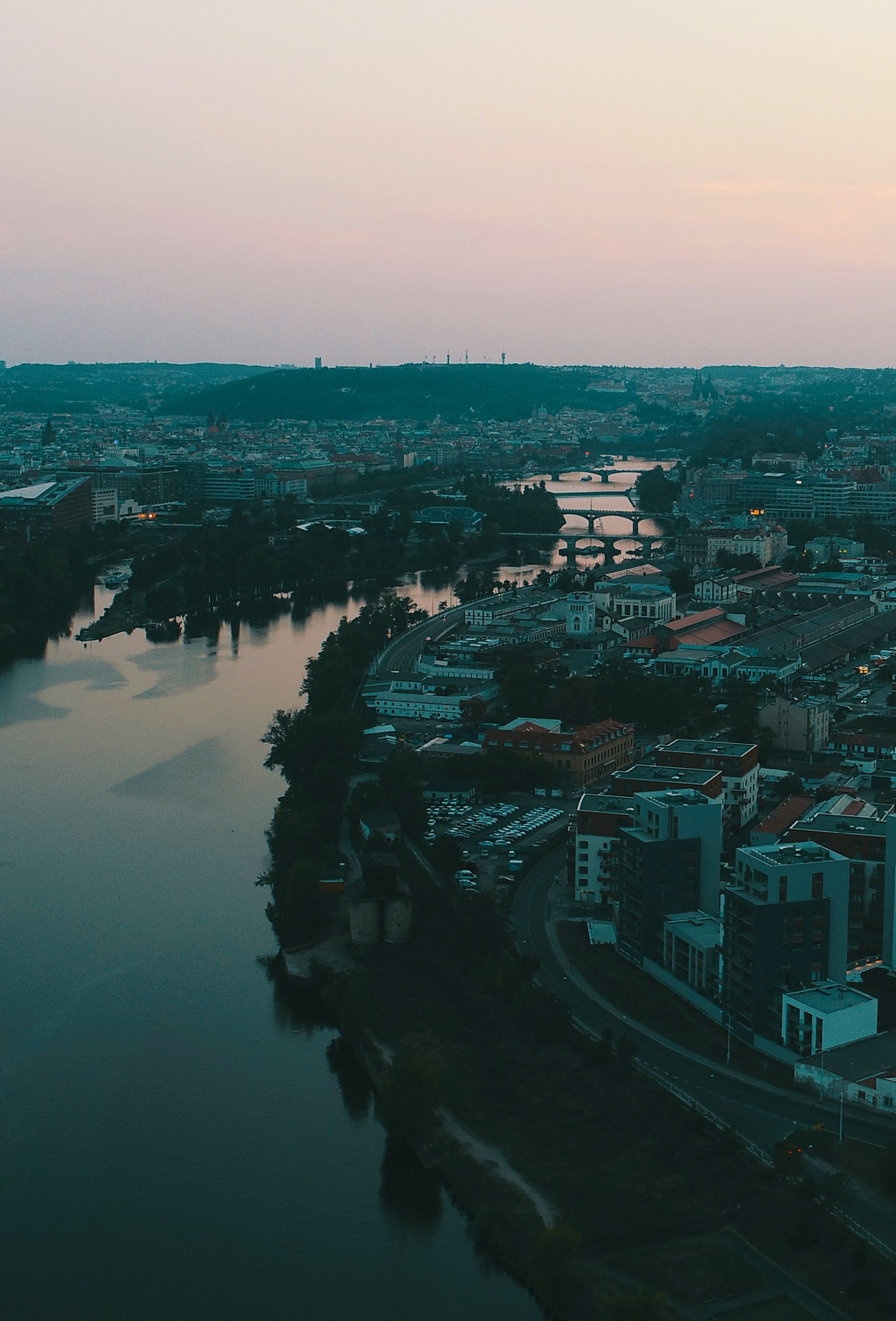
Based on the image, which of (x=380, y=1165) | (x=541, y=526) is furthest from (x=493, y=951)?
(x=541, y=526)

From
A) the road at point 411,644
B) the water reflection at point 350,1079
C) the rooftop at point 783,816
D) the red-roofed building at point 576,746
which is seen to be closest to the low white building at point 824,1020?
the water reflection at point 350,1079

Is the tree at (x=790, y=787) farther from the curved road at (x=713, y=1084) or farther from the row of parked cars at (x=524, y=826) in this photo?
the curved road at (x=713, y=1084)

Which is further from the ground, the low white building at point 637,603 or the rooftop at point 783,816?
the rooftop at point 783,816

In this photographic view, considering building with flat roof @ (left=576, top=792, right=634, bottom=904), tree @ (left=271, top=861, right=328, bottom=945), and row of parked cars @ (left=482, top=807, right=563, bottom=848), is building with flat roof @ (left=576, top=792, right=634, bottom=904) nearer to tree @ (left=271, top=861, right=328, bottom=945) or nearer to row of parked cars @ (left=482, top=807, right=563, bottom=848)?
row of parked cars @ (left=482, top=807, right=563, bottom=848)

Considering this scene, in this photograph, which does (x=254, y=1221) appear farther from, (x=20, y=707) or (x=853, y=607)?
(x=853, y=607)

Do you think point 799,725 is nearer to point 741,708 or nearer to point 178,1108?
point 741,708
